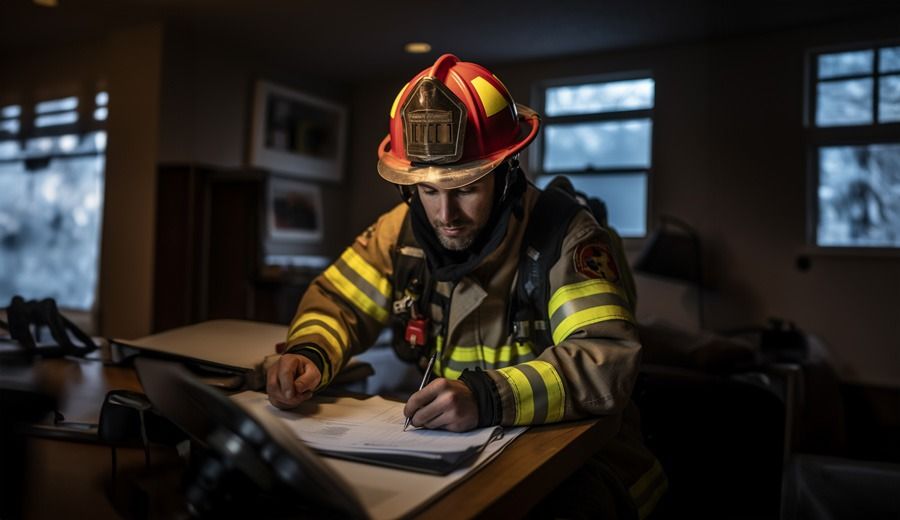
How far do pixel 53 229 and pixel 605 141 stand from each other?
191 inches

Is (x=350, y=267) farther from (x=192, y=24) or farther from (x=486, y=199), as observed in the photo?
(x=192, y=24)

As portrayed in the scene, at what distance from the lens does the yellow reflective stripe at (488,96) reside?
4.08ft

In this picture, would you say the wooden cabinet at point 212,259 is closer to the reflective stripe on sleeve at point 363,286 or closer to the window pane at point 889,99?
the reflective stripe on sleeve at point 363,286

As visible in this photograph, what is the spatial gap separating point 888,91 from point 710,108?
1.15m

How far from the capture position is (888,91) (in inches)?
181

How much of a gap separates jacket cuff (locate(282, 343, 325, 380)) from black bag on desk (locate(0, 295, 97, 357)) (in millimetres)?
670

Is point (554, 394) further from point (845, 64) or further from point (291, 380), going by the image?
point (845, 64)

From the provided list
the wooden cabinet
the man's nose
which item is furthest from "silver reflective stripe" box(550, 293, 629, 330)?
the wooden cabinet

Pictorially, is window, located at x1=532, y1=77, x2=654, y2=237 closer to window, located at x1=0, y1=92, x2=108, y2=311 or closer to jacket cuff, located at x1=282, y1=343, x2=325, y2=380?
window, located at x1=0, y1=92, x2=108, y2=311

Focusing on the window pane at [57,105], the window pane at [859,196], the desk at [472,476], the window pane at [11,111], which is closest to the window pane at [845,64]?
the window pane at [859,196]

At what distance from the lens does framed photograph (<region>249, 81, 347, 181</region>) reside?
18.4 ft

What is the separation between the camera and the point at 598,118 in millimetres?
5500

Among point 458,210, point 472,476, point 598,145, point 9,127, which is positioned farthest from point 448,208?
point 9,127

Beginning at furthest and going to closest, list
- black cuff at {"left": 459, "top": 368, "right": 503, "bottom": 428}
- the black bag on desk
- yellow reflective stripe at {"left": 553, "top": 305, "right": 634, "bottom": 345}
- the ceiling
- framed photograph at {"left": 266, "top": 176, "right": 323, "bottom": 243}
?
framed photograph at {"left": 266, "top": 176, "right": 323, "bottom": 243} → the ceiling → the black bag on desk → yellow reflective stripe at {"left": 553, "top": 305, "right": 634, "bottom": 345} → black cuff at {"left": 459, "top": 368, "right": 503, "bottom": 428}
